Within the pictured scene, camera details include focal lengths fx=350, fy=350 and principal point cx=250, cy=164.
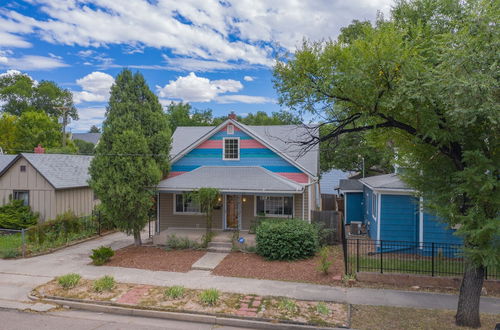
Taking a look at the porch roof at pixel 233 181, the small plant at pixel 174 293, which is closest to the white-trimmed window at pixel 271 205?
the porch roof at pixel 233 181

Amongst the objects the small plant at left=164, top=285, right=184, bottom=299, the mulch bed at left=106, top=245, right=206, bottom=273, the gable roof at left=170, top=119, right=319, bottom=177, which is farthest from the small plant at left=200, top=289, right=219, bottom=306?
the gable roof at left=170, top=119, right=319, bottom=177

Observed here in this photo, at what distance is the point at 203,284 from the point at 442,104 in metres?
8.12

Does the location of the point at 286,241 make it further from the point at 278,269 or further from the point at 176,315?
the point at 176,315

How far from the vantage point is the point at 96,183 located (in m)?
14.6

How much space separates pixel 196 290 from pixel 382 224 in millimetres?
8217

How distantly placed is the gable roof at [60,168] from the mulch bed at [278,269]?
32.7 ft

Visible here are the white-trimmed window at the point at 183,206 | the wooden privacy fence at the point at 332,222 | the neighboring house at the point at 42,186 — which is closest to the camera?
the wooden privacy fence at the point at 332,222

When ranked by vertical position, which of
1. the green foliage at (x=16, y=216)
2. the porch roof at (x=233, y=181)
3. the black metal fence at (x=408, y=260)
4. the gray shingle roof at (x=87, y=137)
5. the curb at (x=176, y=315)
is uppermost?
the gray shingle roof at (x=87, y=137)

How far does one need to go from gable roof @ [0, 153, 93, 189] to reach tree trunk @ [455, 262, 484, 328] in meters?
16.9

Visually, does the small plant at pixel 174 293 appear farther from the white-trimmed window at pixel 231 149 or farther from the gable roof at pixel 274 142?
the white-trimmed window at pixel 231 149

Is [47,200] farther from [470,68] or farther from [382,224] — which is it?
[470,68]

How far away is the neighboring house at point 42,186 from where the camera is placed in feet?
63.1

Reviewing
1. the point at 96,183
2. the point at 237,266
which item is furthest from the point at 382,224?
the point at 96,183

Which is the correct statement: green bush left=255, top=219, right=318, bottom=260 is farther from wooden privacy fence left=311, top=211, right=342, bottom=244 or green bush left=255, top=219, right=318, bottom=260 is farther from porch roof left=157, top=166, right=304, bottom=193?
wooden privacy fence left=311, top=211, right=342, bottom=244
